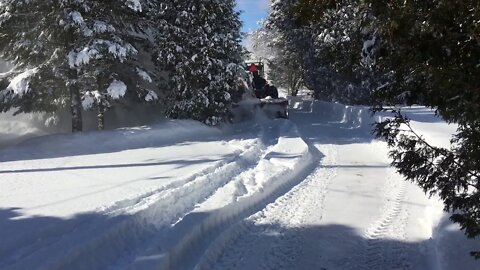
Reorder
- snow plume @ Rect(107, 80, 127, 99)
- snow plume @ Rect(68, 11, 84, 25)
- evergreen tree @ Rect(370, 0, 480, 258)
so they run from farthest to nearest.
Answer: snow plume @ Rect(107, 80, 127, 99) → snow plume @ Rect(68, 11, 84, 25) → evergreen tree @ Rect(370, 0, 480, 258)

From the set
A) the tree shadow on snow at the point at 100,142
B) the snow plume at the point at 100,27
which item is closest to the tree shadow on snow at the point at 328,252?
the tree shadow on snow at the point at 100,142

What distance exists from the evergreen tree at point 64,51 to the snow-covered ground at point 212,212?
2257 mm

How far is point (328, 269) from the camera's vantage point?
16.4 ft

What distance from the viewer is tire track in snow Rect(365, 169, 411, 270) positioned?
514 centimetres

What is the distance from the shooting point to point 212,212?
6.20 meters

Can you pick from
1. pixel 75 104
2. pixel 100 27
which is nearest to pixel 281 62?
pixel 75 104

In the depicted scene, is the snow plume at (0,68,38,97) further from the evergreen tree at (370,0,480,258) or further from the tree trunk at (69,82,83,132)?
the evergreen tree at (370,0,480,258)

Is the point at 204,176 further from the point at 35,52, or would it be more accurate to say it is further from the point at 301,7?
the point at 35,52

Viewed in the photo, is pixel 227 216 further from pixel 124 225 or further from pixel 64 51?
pixel 64 51

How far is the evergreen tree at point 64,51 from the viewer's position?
498 inches

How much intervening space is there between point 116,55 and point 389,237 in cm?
946

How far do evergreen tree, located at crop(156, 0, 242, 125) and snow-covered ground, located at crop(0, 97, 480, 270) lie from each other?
211 inches

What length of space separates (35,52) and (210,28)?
6.04m

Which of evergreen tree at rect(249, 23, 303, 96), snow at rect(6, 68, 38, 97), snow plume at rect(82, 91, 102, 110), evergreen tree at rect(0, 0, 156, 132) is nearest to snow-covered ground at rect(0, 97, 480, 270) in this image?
snow at rect(6, 68, 38, 97)
